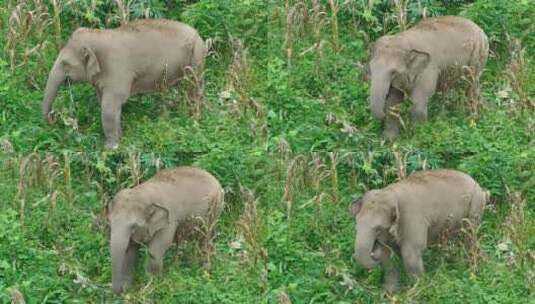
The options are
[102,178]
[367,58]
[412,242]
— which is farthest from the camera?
[367,58]

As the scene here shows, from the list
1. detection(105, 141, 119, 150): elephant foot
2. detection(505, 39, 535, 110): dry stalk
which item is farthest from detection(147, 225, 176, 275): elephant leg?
detection(505, 39, 535, 110): dry stalk

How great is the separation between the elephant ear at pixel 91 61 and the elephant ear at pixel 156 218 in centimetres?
123

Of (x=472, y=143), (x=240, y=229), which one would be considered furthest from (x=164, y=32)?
(x=472, y=143)

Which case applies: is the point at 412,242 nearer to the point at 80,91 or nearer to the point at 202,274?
the point at 202,274

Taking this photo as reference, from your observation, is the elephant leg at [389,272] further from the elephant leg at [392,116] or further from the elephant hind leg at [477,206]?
the elephant leg at [392,116]

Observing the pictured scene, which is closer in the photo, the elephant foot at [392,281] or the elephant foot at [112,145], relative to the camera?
the elephant foot at [392,281]

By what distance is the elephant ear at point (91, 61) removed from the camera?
10.8 meters

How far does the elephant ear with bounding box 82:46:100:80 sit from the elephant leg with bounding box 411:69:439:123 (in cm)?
230

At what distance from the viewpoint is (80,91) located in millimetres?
11477

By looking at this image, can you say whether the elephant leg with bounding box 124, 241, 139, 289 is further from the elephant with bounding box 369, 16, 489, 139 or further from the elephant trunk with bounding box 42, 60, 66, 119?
the elephant with bounding box 369, 16, 489, 139

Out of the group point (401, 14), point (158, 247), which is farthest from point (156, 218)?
point (401, 14)

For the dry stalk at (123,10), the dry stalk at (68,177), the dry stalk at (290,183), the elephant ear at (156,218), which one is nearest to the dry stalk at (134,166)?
the dry stalk at (68,177)

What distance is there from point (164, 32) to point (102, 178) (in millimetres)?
1188

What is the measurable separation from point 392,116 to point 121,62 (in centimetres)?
202
